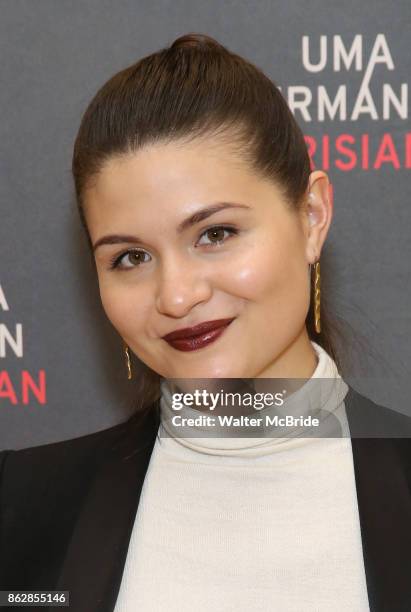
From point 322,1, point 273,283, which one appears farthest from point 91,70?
point 273,283

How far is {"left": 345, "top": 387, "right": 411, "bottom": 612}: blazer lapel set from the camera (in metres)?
0.88

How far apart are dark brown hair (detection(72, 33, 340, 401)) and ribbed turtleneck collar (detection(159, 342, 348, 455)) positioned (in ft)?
0.76

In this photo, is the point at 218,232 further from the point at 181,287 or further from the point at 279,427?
the point at 279,427

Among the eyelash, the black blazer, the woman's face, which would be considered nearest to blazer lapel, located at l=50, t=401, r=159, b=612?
the black blazer

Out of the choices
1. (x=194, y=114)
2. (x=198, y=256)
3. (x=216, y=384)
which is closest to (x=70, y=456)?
(x=216, y=384)

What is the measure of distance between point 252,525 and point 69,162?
693mm

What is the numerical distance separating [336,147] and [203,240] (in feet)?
1.59

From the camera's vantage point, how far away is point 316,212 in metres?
1.03

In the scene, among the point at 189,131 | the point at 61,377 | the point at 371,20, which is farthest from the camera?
the point at 61,377

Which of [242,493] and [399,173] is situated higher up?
[399,173]

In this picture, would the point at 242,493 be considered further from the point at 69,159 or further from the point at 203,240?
the point at 69,159

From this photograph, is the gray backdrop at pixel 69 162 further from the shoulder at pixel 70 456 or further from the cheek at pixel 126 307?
the cheek at pixel 126 307

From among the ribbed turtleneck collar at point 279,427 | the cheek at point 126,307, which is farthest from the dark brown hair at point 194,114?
the ribbed turtleneck collar at point 279,427

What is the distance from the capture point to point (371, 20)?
1288 millimetres
